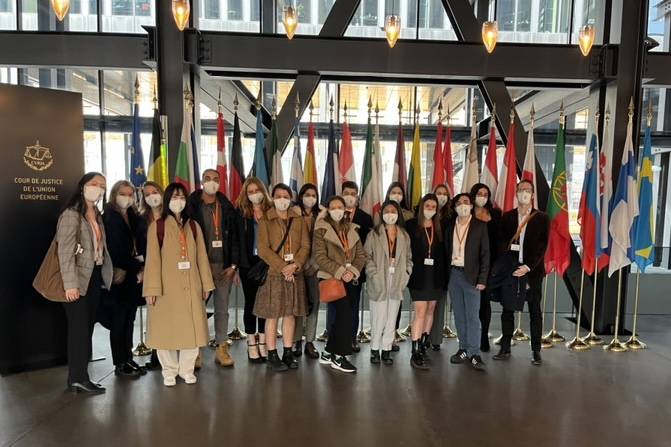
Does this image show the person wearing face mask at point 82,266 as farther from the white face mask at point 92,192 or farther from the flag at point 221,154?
the flag at point 221,154

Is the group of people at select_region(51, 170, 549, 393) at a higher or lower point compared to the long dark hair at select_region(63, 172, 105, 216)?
lower

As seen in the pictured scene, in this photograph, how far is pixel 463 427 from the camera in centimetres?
262

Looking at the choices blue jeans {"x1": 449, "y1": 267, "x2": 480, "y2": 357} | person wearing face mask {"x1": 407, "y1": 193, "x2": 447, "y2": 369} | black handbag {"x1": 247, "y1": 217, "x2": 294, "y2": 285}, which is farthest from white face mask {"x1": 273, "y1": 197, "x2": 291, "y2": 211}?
blue jeans {"x1": 449, "y1": 267, "x2": 480, "y2": 357}

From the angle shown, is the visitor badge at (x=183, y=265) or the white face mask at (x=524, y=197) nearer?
the visitor badge at (x=183, y=265)

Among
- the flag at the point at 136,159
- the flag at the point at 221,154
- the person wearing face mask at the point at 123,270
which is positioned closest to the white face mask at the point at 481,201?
the flag at the point at 221,154

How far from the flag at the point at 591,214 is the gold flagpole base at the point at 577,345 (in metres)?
0.74

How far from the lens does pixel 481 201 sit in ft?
11.8

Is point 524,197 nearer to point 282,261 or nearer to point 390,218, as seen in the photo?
point 390,218

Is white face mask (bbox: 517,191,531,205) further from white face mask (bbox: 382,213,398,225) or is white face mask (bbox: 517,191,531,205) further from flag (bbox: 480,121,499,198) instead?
white face mask (bbox: 382,213,398,225)

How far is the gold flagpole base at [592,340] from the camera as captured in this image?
4363mm

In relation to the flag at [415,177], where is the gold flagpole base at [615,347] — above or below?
below

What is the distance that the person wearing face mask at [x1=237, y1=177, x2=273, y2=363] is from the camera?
347 centimetres

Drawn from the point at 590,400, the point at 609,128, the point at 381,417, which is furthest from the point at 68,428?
the point at 609,128

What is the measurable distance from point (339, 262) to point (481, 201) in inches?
54.1
